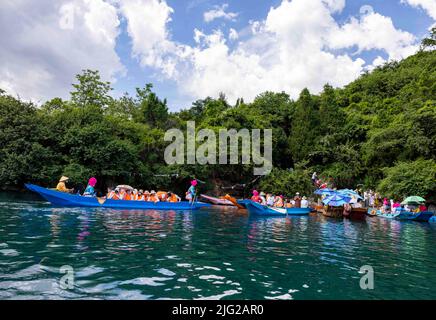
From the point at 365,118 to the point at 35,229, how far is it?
37.9m

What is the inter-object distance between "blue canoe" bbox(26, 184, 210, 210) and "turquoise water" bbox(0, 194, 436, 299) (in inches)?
236

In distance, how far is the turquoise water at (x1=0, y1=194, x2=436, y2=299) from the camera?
18.1 feet

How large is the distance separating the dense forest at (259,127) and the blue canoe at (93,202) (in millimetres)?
9636

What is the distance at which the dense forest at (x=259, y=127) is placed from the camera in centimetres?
2803

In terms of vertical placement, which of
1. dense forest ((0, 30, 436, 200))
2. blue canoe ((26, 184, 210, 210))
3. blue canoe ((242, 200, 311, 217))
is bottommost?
blue canoe ((242, 200, 311, 217))

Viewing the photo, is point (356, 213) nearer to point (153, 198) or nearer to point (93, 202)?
point (153, 198)

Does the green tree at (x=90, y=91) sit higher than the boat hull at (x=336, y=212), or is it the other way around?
the green tree at (x=90, y=91)

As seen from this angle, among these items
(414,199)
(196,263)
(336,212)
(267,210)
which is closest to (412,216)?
(414,199)

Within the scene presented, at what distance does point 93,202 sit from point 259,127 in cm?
2423

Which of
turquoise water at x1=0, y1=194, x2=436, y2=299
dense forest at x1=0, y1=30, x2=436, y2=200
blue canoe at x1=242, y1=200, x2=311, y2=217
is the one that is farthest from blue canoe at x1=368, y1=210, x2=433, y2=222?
turquoise water at x1=0, y1=194, x2=436, y2=299

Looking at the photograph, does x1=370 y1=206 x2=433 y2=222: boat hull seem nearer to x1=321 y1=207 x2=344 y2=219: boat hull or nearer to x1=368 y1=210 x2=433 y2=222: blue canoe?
x1=368 y1=210 x2=433 y2=222: blue canoe

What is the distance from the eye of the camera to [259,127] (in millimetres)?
38625

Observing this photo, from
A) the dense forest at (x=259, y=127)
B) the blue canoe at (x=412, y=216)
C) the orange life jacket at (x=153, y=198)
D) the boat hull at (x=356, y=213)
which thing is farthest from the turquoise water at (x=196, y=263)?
the dense forest at (x=259, y=127)

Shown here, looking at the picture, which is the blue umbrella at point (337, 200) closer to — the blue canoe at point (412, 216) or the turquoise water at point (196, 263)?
the blue canoe at point (412, 216)
